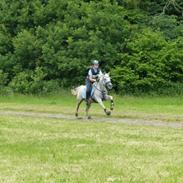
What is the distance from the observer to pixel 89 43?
35.5 meters

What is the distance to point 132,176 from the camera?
923cm

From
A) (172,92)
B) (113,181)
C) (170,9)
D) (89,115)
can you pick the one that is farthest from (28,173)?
(170,9)

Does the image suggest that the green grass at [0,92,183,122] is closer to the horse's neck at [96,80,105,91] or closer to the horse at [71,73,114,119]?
the horse at [71,73,114,119]

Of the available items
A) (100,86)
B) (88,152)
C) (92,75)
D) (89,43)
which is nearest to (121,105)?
(100,86)

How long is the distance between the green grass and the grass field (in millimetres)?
2418

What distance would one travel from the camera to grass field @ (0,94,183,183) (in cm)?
931

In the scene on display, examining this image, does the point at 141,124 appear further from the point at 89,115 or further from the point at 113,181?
the point at 113,181

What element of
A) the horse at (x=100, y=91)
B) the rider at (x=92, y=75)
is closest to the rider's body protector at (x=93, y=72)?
the rider at (x=92, y=75)

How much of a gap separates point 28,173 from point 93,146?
3.61 m

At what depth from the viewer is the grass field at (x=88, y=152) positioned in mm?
9312

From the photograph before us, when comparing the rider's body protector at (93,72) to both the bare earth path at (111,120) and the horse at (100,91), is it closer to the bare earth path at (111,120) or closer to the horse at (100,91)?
the horse at (100,91)

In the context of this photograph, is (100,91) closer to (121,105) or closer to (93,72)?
(93,72)

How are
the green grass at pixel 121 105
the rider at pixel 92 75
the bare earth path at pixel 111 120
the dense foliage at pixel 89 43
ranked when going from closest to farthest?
the bare earth path at pixel 111 120, the rider at pixel 92 75, the green grass at pixel 121 105, the dense foliage at pixel 89 43

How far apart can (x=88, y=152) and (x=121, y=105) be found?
1721cm
